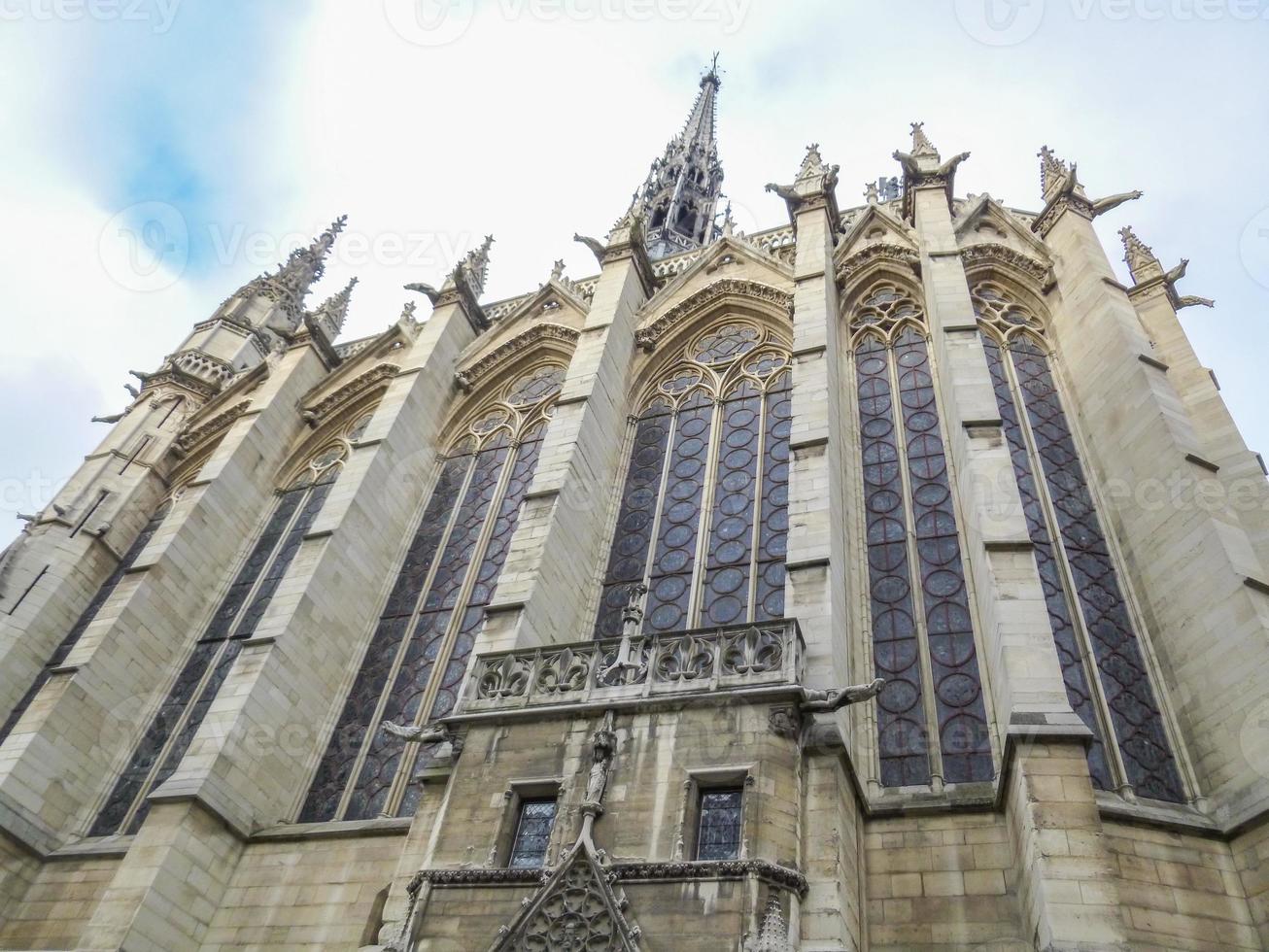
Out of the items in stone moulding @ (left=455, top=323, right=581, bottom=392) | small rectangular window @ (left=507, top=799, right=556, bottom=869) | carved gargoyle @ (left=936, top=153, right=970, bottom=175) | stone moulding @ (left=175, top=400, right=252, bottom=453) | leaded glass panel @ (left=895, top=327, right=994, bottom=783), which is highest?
carved gargoyle @ (left=936, top=153, right=970, bottom=175)

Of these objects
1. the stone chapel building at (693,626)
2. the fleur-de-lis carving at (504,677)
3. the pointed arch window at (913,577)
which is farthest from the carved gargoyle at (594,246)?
the fleur-de-lis carving at (504,677)

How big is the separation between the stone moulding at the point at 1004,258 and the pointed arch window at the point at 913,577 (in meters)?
1.51

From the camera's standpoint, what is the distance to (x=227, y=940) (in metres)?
10.3

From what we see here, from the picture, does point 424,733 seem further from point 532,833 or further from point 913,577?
point 913,577

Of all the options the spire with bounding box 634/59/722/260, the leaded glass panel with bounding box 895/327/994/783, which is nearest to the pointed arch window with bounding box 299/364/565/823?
the leaded glass panel with bounding box 895/327/994/783

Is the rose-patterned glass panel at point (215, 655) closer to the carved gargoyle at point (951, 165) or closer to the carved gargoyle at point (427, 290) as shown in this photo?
the carved gargoyle at point (427, 290)

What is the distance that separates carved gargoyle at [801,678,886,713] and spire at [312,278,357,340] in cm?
A: 1483

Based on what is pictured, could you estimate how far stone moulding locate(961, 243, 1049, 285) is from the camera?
15172 mm

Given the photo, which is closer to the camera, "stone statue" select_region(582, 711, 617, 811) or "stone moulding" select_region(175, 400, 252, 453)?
"stone statue" select_region(582, 711, 617, 811)

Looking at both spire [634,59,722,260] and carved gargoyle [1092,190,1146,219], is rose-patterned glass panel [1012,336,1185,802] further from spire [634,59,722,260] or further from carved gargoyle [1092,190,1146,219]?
spire [634,59,722,260]

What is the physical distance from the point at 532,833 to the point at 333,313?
16420 millimetres

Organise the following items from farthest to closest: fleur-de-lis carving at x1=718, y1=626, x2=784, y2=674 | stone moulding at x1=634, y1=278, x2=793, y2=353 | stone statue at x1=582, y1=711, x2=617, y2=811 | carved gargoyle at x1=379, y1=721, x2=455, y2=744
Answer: stone moulding at x1=634, y1=278, x2=793, y2=353, carved gargoyle at x1=379, y1=721, x2=455, y2=744, fleur-de-lis carving at x1=718, y1=626, x2=784, y2=674, stone statue at x1=582, y1=711, x2=617, y2=811

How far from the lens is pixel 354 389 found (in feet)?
62.5

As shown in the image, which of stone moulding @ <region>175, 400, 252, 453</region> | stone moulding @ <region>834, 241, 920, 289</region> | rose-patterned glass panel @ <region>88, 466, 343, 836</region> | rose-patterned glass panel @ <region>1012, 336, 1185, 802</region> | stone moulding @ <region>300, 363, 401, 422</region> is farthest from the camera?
stone moulding @ <region>175, 400, 252, 453</region>
